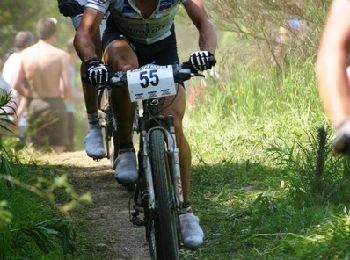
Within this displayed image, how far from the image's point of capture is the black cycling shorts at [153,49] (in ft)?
18.6

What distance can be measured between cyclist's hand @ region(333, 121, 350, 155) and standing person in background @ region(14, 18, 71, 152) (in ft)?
27.9

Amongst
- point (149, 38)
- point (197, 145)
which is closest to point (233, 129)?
point (197, 145)

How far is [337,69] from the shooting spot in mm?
2812

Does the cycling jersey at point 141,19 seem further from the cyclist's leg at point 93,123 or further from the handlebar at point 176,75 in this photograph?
the cyclist's leg at point 93,123

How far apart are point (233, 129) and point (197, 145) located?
418 mm

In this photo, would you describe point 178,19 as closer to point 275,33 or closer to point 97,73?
point 275,33

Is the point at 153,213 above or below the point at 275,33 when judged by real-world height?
below

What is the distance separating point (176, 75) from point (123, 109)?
805 mm

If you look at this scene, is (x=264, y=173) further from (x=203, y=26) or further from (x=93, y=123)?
(x=203, y=26)

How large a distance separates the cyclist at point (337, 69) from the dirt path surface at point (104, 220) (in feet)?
→ 9.26

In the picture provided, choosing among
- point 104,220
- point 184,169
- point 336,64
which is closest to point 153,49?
point 184,169

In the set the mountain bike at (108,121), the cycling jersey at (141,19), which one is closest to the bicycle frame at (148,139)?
the cycling jersey at (141,19)

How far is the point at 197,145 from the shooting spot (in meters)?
9.02

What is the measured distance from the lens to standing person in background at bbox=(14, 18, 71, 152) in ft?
36.5
